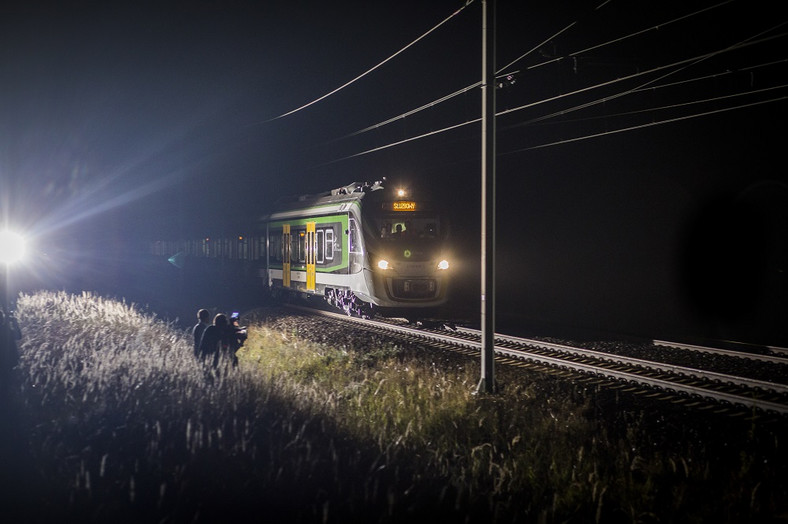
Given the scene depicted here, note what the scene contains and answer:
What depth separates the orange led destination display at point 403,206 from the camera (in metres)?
16.6

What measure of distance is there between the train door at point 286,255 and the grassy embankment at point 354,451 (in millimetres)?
11886

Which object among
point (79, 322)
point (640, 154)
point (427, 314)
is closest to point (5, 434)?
point (79, 322)

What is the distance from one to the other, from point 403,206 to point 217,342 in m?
8.42

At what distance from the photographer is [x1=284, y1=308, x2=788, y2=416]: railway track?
29.0 ft

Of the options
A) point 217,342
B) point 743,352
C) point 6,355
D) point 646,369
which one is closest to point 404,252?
point 646,369

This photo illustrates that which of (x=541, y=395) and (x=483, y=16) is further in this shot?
(x=541, y=395)

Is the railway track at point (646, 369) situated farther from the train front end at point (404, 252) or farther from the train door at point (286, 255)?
the train door at point (286, 255)

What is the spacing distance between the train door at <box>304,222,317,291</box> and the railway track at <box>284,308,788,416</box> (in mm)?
5335

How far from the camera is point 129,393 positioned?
7.92 meters

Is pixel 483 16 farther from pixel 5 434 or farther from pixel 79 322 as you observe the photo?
pixel 79 322

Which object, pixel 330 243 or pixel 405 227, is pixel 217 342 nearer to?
pixel 405 227

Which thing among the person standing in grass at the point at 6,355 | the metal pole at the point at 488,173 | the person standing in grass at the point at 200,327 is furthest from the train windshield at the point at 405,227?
the person standing in grass at the point at 6,355

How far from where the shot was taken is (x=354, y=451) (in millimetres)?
6277

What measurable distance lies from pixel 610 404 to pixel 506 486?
3891 millimetres
